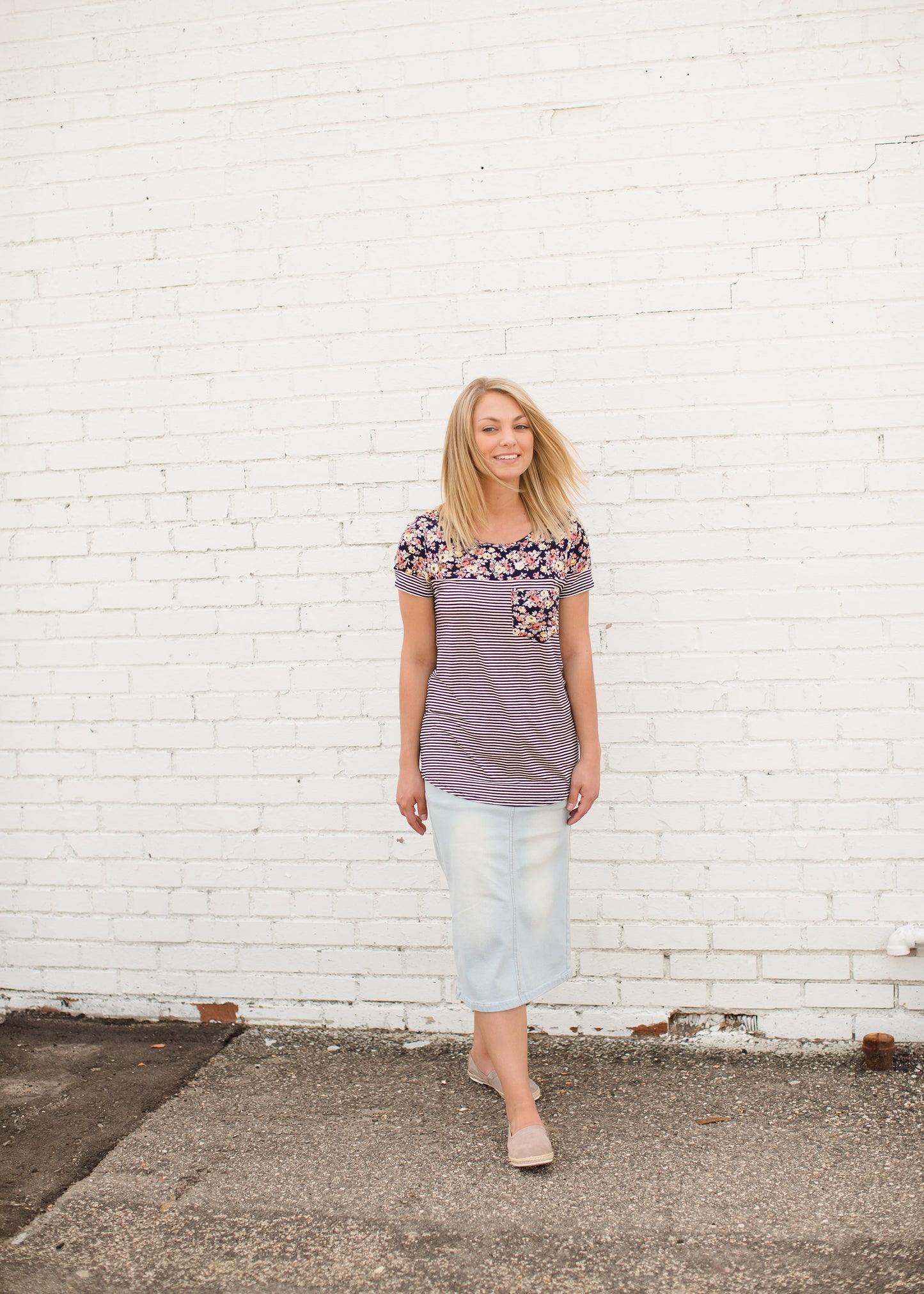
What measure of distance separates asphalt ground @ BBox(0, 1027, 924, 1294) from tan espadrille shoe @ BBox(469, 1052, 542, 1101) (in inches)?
1.3

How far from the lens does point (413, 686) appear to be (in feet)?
9.18

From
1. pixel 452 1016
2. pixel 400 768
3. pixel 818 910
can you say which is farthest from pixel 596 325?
pixel 452 1016

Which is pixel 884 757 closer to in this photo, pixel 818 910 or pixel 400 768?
pixel 818 910

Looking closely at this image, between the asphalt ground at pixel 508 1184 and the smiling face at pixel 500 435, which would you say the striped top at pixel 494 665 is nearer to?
the smiling face at pixel 500 435

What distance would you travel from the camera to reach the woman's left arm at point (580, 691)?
9.14ft

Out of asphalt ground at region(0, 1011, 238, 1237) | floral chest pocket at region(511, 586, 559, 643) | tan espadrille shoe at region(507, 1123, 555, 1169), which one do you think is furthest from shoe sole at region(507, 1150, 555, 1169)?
floral chest pocket at region(511, 586, 559, 643)

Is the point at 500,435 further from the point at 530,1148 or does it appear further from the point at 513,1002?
the point at 530,1148

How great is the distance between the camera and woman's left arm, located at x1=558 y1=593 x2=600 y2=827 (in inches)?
110

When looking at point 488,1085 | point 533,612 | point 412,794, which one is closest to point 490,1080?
point 488,1085

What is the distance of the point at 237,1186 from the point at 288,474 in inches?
82.8

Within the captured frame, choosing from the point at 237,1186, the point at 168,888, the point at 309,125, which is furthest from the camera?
the point at 168,888

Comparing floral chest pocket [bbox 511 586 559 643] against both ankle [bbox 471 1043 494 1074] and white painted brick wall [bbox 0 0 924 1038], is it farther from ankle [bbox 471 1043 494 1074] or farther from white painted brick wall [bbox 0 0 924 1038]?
ankle [bbox 471 1043 494 1074]

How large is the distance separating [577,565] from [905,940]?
1599mm

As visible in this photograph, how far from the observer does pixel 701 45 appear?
317cm
